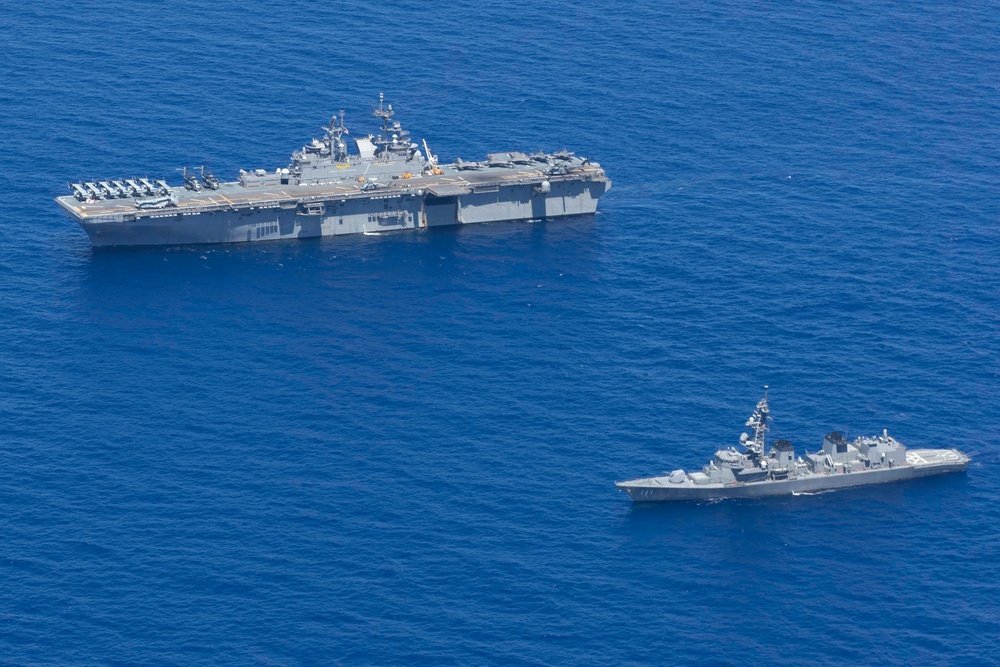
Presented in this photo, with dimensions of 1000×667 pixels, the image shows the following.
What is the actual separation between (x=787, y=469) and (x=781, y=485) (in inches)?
52.6

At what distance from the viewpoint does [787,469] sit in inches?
6073

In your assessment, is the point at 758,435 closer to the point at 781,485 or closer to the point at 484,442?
the point at 781,485

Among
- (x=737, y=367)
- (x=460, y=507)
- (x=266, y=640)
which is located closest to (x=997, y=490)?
(x=737, y=367)

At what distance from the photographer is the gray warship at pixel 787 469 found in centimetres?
15225

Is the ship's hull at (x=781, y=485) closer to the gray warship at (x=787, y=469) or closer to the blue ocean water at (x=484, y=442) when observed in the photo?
the gray warship at (x=787, y=469)

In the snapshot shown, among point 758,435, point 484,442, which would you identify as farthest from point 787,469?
point 484,442

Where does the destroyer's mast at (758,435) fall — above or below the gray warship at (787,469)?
above

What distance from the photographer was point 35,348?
6777 inches

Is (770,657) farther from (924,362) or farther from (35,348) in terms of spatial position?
(35,348)

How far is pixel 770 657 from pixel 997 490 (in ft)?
99.7

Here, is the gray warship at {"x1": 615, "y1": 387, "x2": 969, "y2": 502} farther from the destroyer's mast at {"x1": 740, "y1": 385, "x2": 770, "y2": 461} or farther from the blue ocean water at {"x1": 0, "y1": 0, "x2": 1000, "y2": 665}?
the blue ocean water at {"x1": 0, "y1": 0, "x2": 1000, "y2": 665}

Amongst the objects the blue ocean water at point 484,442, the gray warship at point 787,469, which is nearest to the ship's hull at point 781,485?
the gray warship at point 787,469

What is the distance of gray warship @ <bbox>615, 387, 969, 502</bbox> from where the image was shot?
15225 centimetres

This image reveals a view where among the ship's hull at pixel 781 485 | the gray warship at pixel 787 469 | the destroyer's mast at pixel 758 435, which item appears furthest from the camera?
the destroyer's mast at pixel 758 435
